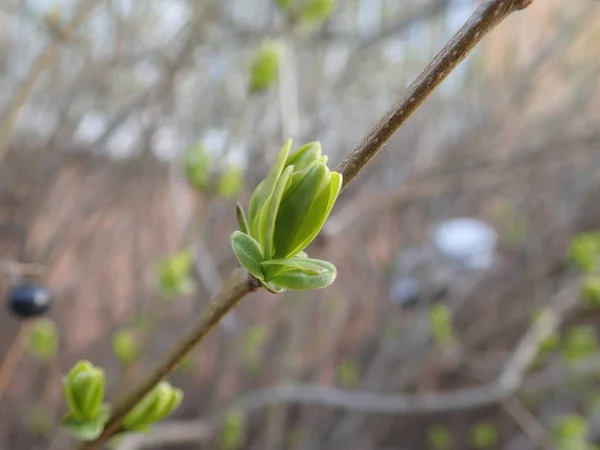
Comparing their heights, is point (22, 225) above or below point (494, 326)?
above

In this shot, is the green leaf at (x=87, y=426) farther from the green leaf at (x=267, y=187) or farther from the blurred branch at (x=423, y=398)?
the blurred branch at (x=423, y=398)

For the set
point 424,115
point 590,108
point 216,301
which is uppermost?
point 216,301

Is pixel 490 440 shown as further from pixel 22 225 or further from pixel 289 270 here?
pixel 289 270

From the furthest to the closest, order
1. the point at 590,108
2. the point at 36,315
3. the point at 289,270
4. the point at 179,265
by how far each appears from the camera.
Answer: the point at 590,108 < the point at 179,265 < the point at 36,315 < the point at 289,270

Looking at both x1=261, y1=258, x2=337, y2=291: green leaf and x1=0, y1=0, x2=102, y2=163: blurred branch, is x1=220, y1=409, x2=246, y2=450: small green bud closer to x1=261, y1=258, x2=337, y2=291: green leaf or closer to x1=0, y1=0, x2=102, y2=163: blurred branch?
x1=0, y1=0, x2=102, y2=163: blurred branch

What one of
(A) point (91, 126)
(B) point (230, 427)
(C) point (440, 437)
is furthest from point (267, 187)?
(C) point (440, 437)

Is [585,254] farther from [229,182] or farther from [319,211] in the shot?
[319,211]

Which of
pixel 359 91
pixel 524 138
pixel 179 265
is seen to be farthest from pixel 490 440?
pixel 179 265
